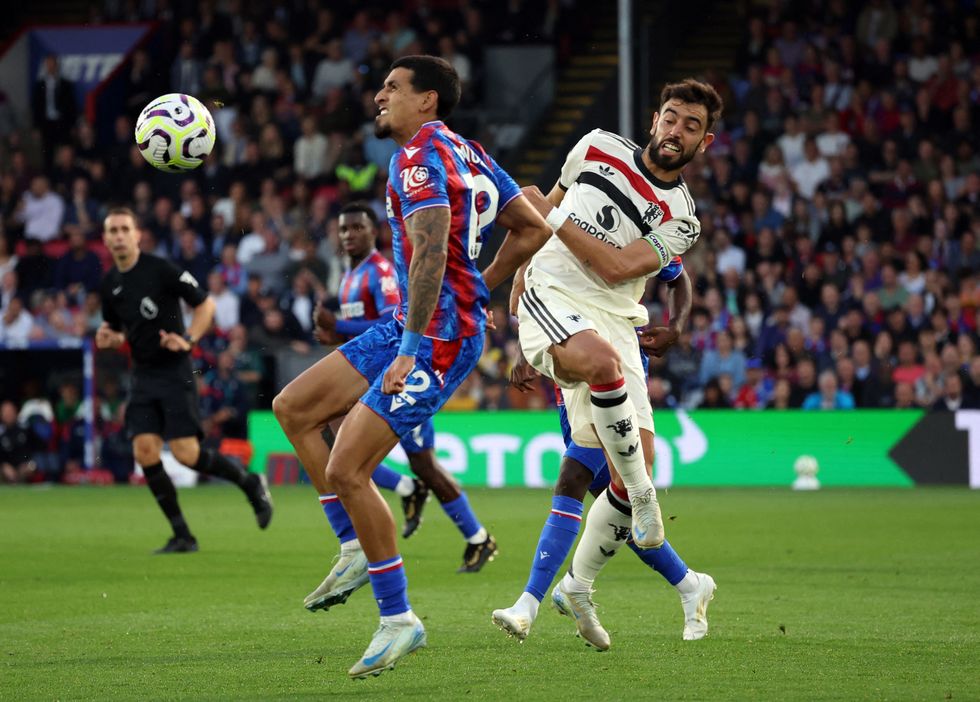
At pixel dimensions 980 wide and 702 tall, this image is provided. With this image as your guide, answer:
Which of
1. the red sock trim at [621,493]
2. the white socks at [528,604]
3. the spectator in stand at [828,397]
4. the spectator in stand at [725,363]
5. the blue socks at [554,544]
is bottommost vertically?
the spectator in stand at [828,397]

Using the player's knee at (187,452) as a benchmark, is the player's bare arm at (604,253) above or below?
above

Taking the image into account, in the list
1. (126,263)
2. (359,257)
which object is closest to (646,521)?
(359,257)

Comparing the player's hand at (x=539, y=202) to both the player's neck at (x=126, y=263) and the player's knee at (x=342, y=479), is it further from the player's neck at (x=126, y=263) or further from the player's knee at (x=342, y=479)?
the player's neck at (x=126, y=263)

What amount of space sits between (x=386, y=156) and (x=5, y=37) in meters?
10.1

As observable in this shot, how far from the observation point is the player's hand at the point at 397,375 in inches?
240

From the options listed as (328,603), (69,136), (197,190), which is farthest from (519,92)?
(328,603)

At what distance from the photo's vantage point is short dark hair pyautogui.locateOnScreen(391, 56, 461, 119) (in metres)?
6.47

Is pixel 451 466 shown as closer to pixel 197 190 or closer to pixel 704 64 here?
pixel 197 190

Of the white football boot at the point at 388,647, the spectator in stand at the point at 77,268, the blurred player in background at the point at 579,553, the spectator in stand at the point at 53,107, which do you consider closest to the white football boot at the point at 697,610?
the blurred player in background at the point at 579,553

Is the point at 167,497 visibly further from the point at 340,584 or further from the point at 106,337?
the point at 340,584

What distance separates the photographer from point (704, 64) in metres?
25.2

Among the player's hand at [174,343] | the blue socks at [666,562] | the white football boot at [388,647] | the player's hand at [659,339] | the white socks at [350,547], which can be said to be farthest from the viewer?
the player's hand at [174,343]

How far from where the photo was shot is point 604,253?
7152mm

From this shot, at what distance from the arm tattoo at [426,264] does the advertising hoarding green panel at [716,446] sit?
11.7 metres
